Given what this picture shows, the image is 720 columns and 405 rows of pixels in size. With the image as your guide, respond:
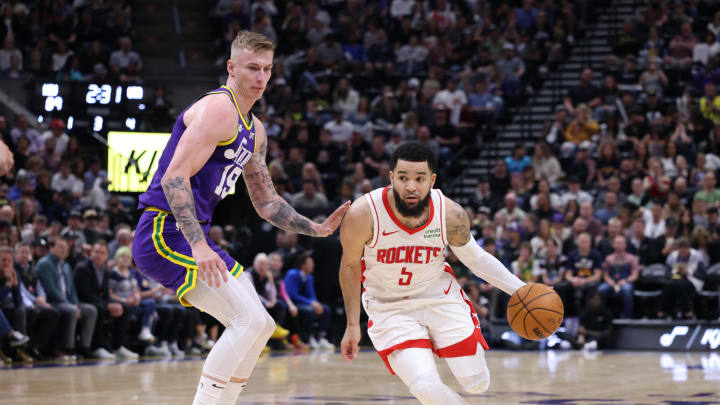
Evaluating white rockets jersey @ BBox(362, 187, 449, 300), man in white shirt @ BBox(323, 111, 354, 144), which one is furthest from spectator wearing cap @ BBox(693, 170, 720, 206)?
white rockets jersey @ BBox(362, 187, 449, 300)

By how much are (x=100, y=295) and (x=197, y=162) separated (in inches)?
324

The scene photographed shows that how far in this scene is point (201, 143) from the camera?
5.07m

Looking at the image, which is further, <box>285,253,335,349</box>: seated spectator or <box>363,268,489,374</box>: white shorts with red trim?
<box>285,253,335,349</box>: seated spectator

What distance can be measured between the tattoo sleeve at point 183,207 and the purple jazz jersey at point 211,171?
25cm

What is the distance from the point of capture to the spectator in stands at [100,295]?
1253 cm

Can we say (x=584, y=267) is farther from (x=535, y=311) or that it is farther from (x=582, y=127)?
(x=535, y=311)

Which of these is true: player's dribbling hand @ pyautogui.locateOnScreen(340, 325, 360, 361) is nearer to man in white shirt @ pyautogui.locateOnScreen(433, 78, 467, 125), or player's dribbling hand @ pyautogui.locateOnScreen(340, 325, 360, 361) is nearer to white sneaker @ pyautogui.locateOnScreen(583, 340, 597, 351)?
white sneaker @ pyautogui.locateOnScreen(583, 340, 597, 351)

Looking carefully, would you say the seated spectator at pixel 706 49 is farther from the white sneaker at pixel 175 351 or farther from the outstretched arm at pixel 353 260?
the outstretched arm at pixel 353 260

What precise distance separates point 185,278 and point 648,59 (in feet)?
52.9

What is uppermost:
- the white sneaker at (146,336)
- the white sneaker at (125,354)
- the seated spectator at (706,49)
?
the seated spectator at (706,49)

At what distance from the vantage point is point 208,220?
5.40m

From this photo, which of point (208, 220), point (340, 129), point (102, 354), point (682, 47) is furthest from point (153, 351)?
point (682, 47)

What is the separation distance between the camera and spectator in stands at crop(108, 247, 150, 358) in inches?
509

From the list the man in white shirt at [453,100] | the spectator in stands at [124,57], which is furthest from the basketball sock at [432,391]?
the spectator in stands at [124,57]
